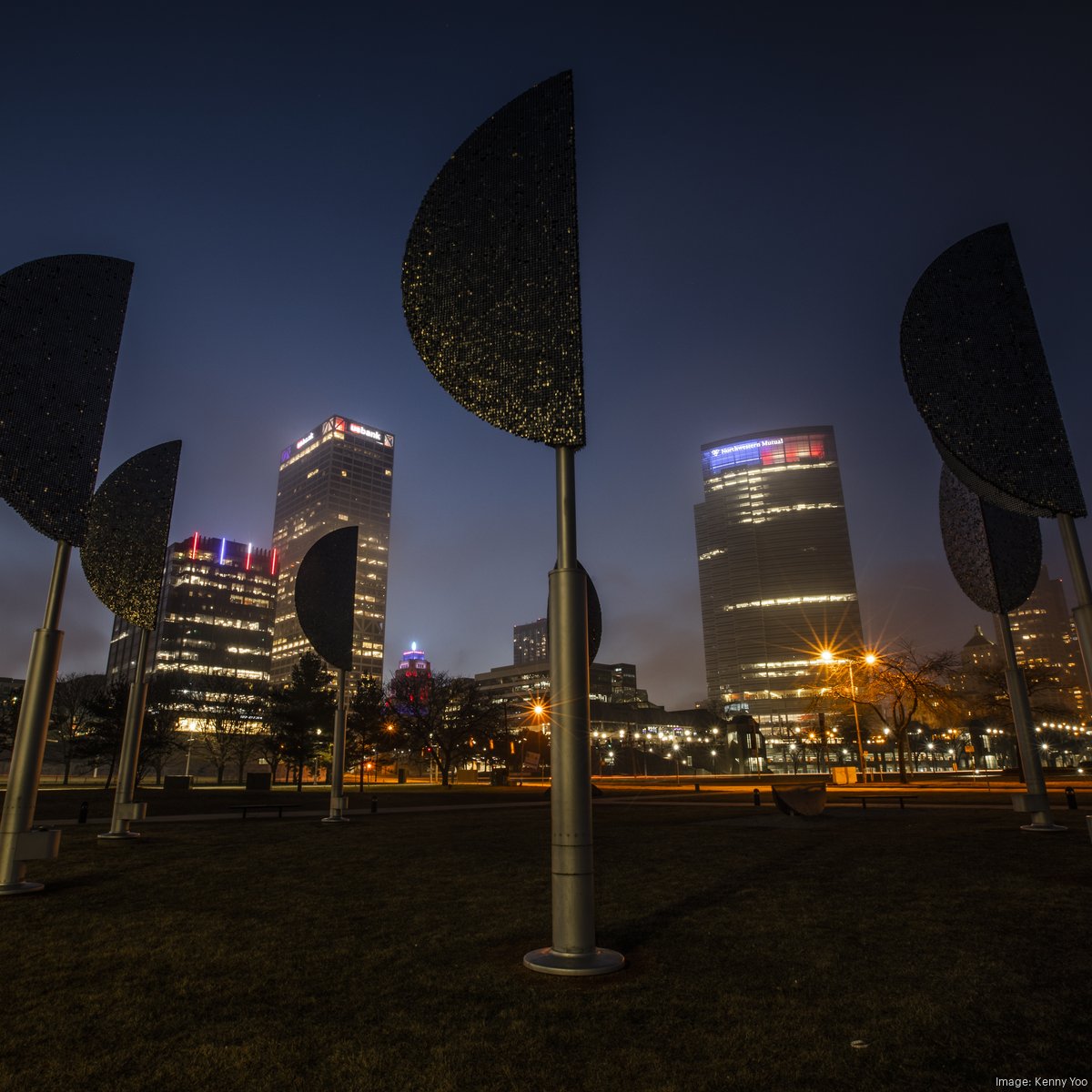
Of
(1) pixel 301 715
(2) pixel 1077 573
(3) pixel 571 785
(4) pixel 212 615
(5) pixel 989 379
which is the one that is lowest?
(3) pixel 571 785

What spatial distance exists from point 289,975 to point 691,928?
3.43 m

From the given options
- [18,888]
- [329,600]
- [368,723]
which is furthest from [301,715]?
[18,888]

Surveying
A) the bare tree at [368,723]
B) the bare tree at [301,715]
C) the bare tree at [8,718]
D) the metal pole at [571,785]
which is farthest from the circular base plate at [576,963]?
the bare tree at [8,718]

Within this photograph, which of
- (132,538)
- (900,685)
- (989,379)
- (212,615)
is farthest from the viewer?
(212,615)

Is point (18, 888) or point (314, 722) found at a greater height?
point (314, 722)

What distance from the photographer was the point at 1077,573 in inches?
336

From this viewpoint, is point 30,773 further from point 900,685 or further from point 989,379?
point 900,685

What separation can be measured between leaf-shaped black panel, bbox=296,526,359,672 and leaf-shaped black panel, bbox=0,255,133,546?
365 inches

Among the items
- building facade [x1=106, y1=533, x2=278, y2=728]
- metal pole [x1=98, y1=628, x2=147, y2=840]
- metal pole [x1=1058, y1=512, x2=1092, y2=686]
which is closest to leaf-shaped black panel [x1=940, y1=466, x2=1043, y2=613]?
metal pole [x1=1058, y1=512, x2=1092, y2=686]

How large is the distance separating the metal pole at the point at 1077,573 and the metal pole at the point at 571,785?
21.4ft

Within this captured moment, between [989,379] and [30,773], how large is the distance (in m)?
13.6

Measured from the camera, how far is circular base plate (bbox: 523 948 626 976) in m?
4.87

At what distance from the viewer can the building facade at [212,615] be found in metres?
152

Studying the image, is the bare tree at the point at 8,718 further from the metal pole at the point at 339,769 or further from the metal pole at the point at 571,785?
the metal pole at the point at 571,785
